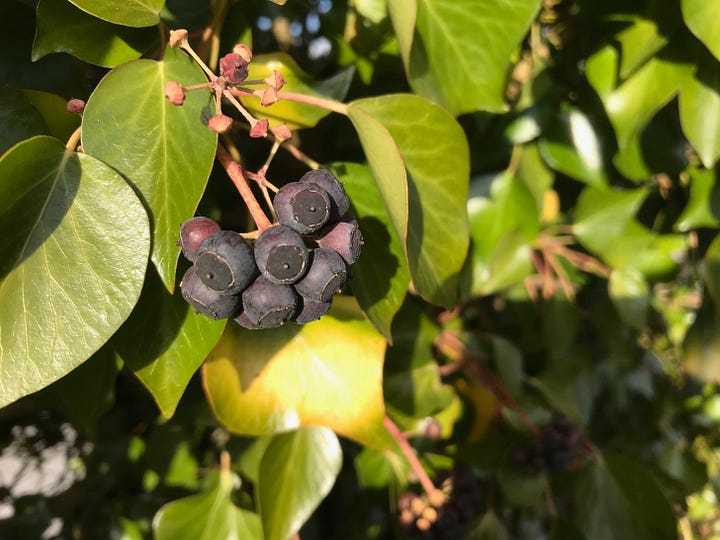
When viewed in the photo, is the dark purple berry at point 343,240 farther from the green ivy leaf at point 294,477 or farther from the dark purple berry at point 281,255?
the green ivy leaf at point 294,477

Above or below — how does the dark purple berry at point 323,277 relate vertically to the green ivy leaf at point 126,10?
below

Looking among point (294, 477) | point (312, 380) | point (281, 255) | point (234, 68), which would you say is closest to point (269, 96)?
point (234, 68)

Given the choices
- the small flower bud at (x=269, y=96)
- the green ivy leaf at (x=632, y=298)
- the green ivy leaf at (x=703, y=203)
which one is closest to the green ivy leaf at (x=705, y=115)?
the green ivy leaf at (x=703, y=203)

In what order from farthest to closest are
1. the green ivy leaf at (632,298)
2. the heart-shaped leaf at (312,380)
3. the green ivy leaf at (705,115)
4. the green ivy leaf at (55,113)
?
the green ivy leaf at (632,298) < the green ivy leaf at (705,115) < the heart-shaped leaf at (312,380) < the green ivy leaf at (55,113)

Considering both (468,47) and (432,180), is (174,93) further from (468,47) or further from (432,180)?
(468,47)

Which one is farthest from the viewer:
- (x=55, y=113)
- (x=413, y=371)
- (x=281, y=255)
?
(x=413, y=371)

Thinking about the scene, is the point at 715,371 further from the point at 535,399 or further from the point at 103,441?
the point at 103,441

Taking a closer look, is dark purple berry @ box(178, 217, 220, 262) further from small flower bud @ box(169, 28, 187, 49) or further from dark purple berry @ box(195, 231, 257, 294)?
small flower bud @ box(169, 28, 187, 49)
